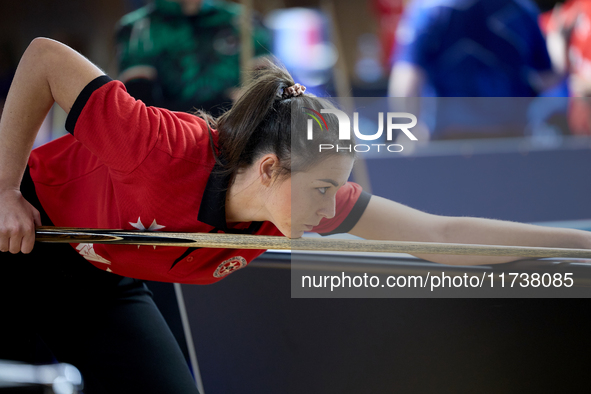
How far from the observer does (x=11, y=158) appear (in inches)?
35.6

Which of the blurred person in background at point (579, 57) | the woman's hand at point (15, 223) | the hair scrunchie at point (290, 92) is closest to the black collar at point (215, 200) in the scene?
the hair scrunchie at point (290, 92)

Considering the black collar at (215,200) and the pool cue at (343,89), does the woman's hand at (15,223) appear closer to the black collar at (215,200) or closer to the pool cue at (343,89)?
the black collar at (215,200)

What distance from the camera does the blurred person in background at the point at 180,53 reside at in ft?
6.77

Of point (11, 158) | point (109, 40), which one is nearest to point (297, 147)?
point (11, 158)

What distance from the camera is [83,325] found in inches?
42.6

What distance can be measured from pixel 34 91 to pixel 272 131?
42 cm

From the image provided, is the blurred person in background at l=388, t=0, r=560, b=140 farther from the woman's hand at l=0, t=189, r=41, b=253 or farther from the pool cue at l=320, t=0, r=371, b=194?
the woman's hand at l=0, t=189, r=41, b=253

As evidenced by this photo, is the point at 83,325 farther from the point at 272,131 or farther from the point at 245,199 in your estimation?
the point at 272,131

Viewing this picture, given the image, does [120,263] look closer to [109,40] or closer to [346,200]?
[346,200]

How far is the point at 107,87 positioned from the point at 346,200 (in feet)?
1.62

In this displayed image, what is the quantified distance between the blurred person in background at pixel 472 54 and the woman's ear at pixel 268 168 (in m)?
1.46

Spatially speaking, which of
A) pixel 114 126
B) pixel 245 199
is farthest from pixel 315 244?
pixel 114 126

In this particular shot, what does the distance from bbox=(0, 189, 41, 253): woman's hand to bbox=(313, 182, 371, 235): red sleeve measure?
0.55m

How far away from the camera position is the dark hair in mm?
869
